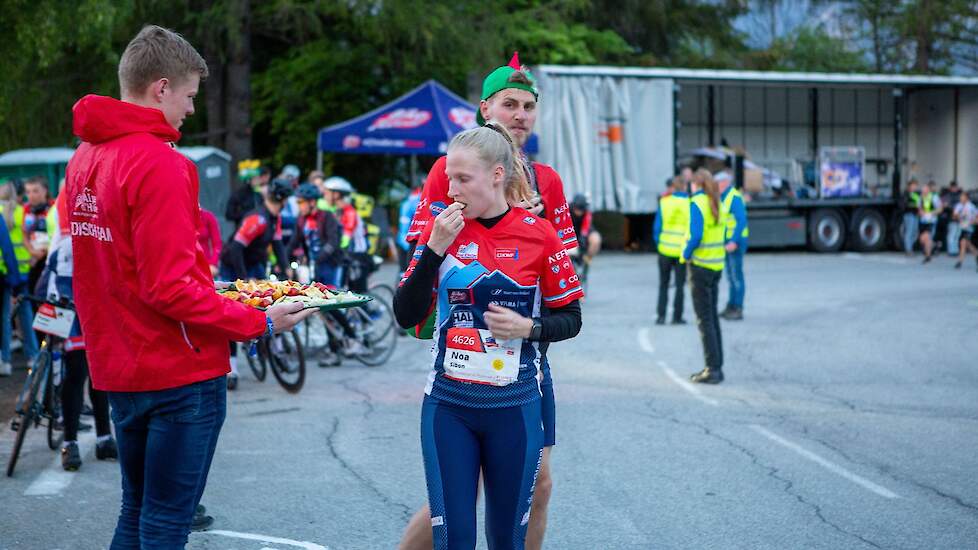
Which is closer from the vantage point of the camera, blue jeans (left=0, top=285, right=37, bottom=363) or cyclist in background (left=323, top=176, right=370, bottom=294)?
blue jeans (left=0, top=285, right=37, bottom=363)

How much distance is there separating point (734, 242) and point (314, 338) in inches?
230

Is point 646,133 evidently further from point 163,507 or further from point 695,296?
point 163,507

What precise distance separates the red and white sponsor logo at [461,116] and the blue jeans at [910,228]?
12210 millimetres

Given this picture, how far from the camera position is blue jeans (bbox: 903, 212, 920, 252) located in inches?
1176

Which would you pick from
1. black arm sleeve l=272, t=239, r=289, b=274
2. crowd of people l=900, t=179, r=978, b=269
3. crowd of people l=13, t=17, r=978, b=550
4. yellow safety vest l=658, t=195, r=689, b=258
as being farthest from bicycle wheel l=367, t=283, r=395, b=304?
crowd of people l=900, t=179, r=978, b=269

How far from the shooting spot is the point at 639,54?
3775cm

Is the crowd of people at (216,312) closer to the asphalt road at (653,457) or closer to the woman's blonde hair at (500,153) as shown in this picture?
the woman's blonde hair at (500,153)

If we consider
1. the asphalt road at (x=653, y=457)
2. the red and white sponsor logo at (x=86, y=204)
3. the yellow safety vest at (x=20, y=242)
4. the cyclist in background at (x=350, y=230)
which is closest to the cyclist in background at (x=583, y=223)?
the asphalt road at (x=653, y=457)

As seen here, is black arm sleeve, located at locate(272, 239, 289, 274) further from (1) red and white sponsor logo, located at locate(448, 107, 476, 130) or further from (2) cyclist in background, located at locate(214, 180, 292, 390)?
(1) red and white sponsor logo, located at locate(448, 107, 476, 130)

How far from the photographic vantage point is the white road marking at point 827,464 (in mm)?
6840

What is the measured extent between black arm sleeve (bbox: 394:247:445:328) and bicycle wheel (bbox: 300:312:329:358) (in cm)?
863

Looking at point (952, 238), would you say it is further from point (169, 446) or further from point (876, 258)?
point (169, 446)

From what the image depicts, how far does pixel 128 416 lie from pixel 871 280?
19929 mm

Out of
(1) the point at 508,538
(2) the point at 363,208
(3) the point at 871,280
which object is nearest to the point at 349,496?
(1) the point at 508,538
